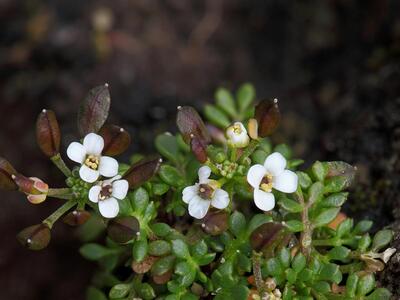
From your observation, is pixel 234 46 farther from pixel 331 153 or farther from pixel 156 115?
pixel 331 153

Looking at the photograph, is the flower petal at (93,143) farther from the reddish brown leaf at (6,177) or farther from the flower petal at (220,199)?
the flower petal at (220,199)

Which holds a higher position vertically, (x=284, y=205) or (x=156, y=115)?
(x=284, y=205)

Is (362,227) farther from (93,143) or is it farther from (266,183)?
(93,143)

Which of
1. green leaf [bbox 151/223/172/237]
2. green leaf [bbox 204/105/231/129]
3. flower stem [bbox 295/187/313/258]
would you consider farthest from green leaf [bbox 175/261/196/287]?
green leaf [bbox 204/105/231/129]

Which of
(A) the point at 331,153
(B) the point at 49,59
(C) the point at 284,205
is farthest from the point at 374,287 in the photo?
(B) the point at 49,59

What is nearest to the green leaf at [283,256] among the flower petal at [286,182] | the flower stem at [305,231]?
the flower stem at [305,231]
